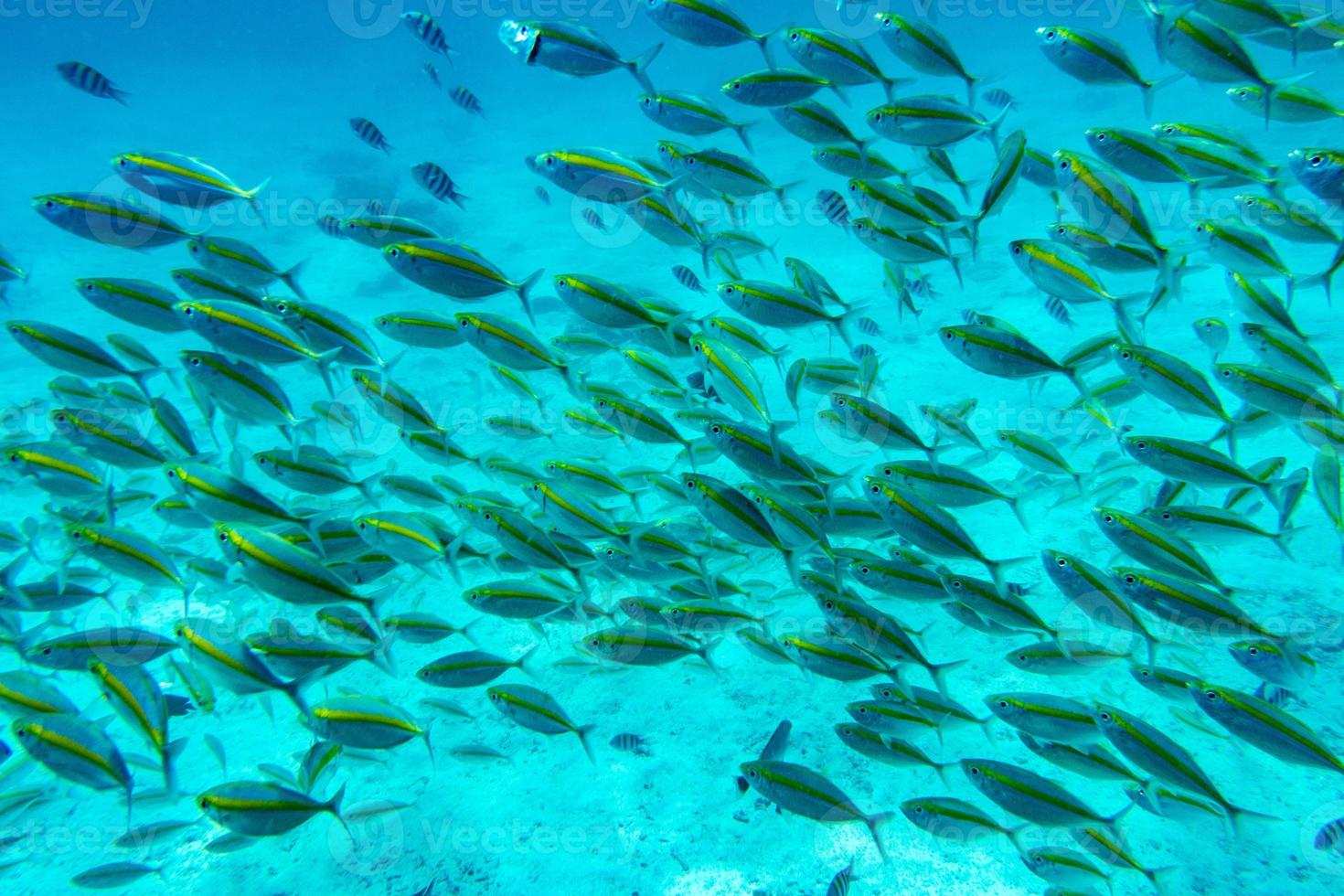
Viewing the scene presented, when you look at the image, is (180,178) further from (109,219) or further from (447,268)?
(447,268)

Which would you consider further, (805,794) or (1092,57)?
(1092,57)

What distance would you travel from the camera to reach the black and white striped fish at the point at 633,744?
462cm

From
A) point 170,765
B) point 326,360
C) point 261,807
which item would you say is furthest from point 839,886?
point 326,360

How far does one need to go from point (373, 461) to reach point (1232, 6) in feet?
34.8

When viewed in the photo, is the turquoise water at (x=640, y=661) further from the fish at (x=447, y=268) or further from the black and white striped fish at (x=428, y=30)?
the black and white striped fish at (x=428, y=30)

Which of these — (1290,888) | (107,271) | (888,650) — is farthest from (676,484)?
(107,271)

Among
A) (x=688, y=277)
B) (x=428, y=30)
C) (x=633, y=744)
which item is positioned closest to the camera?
(x=633, y=744)

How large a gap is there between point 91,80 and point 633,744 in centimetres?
785

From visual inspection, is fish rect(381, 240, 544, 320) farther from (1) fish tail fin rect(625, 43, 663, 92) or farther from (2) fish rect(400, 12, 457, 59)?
(2) fish rect(400, 12, 457, 59)

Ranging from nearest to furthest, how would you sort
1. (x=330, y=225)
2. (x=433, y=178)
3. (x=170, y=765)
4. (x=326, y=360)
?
(x=170, y=765)
(x=326, y=360)
(x=330, y=225)
(x=433, y=178)

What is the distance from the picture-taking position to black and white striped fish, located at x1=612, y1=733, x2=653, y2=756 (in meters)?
4.62

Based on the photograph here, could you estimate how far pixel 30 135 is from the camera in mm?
39438

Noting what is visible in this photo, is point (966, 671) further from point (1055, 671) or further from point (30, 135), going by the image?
point (30, 135)

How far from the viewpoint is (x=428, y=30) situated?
625cm
